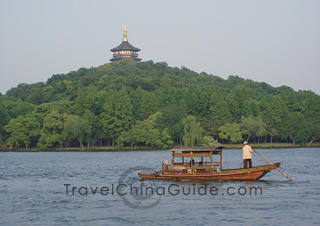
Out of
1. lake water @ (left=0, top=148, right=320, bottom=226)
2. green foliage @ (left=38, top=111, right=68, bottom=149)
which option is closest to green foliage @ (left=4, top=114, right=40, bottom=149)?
green foliage @ (left=38, top=111, right=68, bottom=149)

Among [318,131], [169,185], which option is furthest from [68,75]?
[169,185]

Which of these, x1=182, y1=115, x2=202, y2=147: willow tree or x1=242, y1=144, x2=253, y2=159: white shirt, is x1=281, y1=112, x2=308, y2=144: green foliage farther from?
x1=242, y1=144, x2=253, y2=159: white shirt

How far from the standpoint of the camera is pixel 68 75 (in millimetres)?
177125

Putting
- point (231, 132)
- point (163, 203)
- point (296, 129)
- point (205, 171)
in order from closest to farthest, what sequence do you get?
point (163, 203), point (205, 171), point (231, 132), point (296, 129)

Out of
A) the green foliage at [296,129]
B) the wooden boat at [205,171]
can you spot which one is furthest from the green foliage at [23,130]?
the wooden boat at [205,171]

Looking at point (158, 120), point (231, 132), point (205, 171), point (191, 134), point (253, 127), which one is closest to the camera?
point (205, 171)

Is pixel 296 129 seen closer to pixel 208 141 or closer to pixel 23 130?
pixel 208 141

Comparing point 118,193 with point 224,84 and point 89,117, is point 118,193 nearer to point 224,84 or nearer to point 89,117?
point 89,117

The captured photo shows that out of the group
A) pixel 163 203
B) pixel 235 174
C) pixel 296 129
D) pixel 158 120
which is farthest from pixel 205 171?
pixel 296 129

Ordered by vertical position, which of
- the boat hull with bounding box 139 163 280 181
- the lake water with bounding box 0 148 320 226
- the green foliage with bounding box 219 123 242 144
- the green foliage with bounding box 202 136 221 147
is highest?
the green foliage with bounding box 219 123 242 144

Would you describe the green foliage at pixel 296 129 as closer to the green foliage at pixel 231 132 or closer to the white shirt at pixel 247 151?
the green foliage at pixel 231 132

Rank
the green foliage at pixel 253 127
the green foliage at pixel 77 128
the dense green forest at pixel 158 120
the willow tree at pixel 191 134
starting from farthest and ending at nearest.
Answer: the green foliage at pixel 253 127, the dense green forest at pixel 158 120, the green foliage at pixel 77 128, the willow tree at pixel 191 134

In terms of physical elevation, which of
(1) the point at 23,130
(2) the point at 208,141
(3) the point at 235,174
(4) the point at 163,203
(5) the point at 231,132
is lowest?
(4) the point at 163,203

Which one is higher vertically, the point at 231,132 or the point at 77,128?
the point at 77,128
